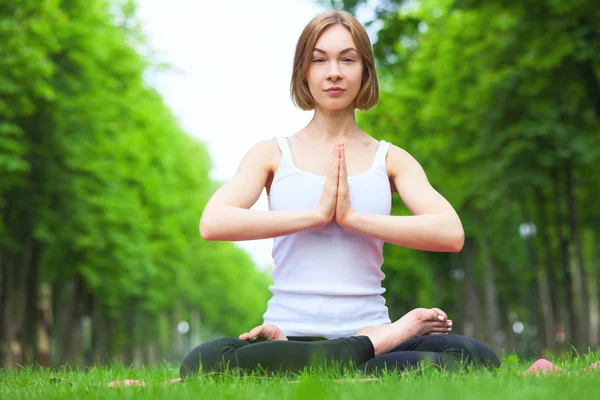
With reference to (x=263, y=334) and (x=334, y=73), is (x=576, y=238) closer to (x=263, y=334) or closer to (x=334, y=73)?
(x=334, y=73)

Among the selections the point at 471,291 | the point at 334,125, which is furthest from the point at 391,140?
the point at 334,125

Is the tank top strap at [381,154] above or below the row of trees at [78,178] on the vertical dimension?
below

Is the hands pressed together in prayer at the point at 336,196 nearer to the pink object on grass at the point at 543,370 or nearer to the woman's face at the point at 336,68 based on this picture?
the woman's face at the point at 336,68

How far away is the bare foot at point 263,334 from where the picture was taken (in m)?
4.82

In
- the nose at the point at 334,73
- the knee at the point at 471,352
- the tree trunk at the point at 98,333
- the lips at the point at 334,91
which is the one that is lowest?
the tree trunk at the point at 98,333

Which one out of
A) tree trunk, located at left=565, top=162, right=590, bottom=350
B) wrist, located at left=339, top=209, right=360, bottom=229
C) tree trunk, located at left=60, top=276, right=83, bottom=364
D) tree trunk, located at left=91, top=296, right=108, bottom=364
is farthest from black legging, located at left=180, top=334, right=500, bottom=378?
tree trunk, located at left=91, top=296, right=108, bottom=364

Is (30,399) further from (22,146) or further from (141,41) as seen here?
(141,41)

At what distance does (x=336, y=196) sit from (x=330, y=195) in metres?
0.04

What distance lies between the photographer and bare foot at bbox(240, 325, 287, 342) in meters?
4.82

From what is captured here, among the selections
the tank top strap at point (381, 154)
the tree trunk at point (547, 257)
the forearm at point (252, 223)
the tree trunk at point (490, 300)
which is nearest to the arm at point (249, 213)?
the forearm at point (252, 223)

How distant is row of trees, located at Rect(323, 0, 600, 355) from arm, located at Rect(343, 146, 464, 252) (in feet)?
21.9

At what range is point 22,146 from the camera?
1967 centimetres

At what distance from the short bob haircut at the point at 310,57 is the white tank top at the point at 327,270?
0.52m

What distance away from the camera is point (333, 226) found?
5.10 m
